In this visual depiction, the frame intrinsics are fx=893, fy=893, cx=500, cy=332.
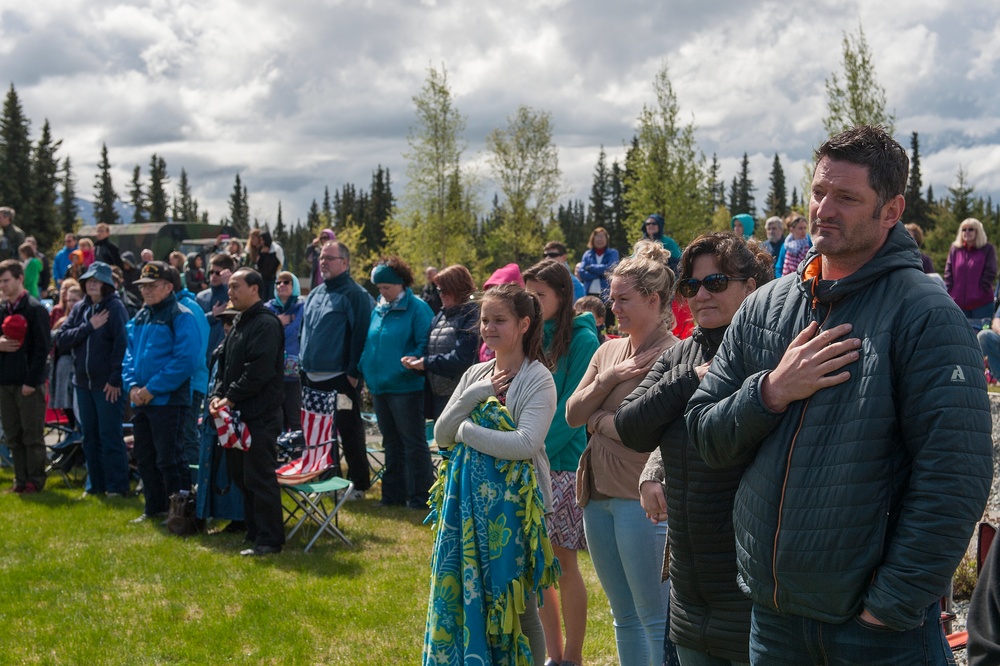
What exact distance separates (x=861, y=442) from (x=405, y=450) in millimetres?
6868

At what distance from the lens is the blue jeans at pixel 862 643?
83.2 inches

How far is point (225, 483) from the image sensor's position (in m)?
7.87

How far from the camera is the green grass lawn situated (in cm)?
524

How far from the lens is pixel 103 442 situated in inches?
364

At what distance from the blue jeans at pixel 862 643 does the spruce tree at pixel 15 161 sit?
57.9 m

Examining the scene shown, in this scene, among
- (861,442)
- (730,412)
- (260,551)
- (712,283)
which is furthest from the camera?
Result: (260,551)

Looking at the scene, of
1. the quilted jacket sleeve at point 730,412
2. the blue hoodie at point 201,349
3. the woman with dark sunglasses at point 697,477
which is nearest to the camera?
the quilted jacket sleeve at point 730,412

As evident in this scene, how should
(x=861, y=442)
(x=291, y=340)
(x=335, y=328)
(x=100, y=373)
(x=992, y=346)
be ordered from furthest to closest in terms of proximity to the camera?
(x=291, y=340)
(x=100, y=373)
(x=335, y=328)
(x=992, y=346)
(x=861, y=442)

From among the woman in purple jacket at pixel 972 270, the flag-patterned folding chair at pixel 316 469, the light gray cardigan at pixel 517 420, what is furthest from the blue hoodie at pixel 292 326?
the woman in purple jacket at pixel 972 270

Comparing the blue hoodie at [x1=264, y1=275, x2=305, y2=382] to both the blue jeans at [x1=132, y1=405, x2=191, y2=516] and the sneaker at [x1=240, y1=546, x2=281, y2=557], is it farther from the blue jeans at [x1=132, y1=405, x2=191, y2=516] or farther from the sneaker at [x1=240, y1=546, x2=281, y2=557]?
the sneaker at [x1=240, y1=546, x2=281, y2=557]

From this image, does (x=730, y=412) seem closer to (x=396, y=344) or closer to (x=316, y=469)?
(x=316, y=469)

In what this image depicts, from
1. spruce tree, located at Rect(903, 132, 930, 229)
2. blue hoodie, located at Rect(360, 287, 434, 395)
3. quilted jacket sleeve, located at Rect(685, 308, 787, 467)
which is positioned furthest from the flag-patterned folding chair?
spruce tree, located at Rect(903, 132, 930, 229)

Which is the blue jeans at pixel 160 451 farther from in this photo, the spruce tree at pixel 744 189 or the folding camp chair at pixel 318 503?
the spruce tree at pixel 744 189

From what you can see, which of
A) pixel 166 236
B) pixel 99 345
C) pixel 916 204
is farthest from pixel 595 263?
pixel 916 204
